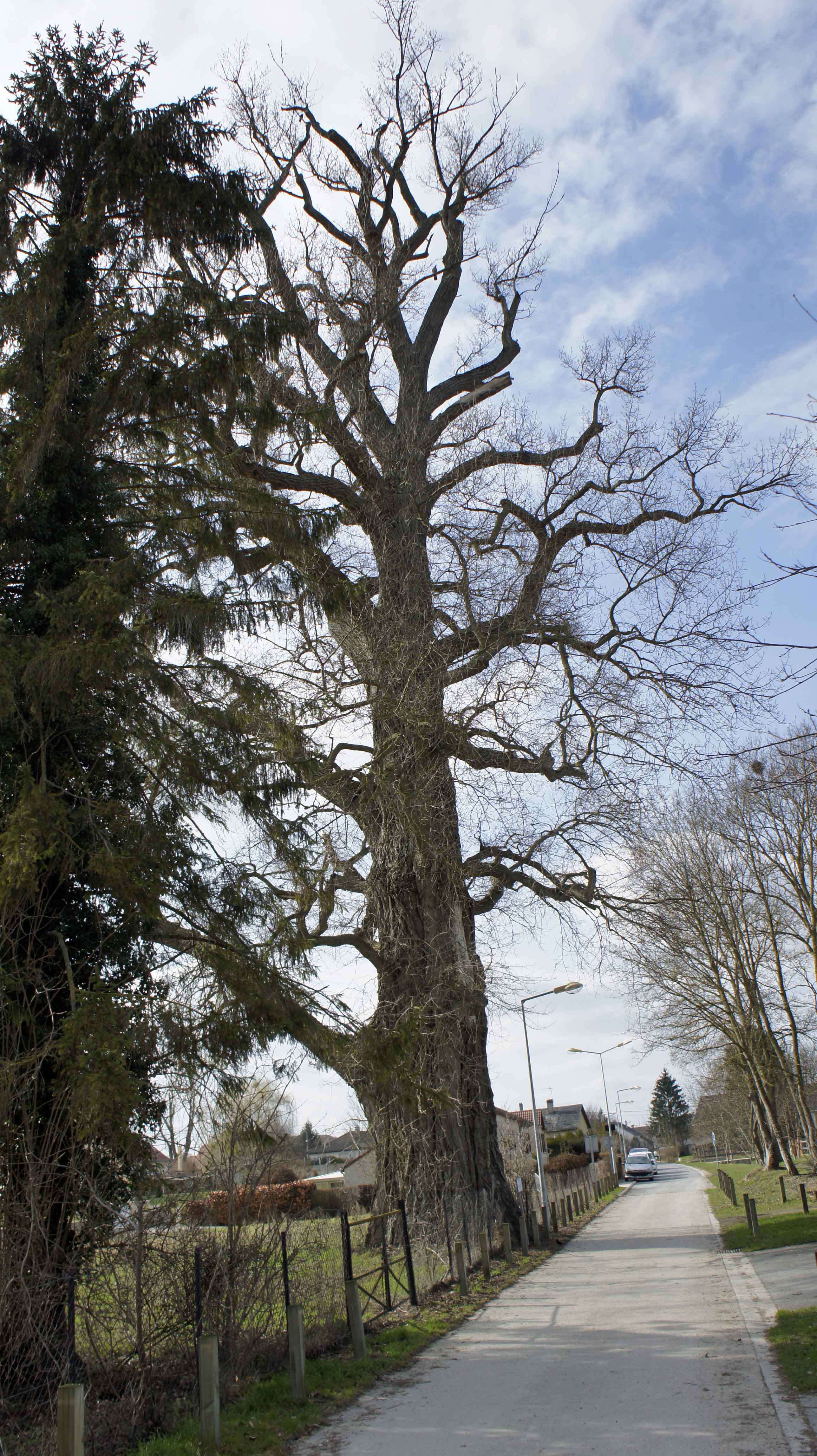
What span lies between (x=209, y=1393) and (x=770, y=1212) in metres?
18.7

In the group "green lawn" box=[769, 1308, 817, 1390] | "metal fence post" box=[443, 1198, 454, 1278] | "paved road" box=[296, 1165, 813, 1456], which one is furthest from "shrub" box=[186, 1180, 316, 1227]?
"metal fence post" box=[443, 1198, 454, 1278]

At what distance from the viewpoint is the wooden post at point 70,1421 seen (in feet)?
18.5

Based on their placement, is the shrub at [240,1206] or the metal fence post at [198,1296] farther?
the shrub at [240,1206]

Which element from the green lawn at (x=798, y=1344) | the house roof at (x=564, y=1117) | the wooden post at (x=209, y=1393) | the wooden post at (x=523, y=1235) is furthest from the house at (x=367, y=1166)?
the house roof at (x=564, y=1117)

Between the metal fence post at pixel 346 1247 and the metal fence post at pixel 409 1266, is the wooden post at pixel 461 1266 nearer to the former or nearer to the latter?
the metal fence post at pixel 409 1266

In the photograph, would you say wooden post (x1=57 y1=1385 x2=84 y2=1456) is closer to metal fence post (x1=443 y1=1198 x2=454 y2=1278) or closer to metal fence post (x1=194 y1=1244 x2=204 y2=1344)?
metal fence post (x1=194 y1=1244 x2=204 y2=1344)

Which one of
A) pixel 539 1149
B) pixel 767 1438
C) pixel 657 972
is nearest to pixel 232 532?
pixel 767 1438

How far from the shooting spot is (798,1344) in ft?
28.3

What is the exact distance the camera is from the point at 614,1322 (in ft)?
35.1

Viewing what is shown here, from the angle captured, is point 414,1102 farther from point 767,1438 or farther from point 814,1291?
point 814,1291

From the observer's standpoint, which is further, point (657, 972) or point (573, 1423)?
point (657, 972)

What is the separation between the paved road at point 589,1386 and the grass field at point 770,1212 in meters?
3.24

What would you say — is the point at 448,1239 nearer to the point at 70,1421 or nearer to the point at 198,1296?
the point at 198,1296

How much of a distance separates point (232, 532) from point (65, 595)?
77.0 inches
